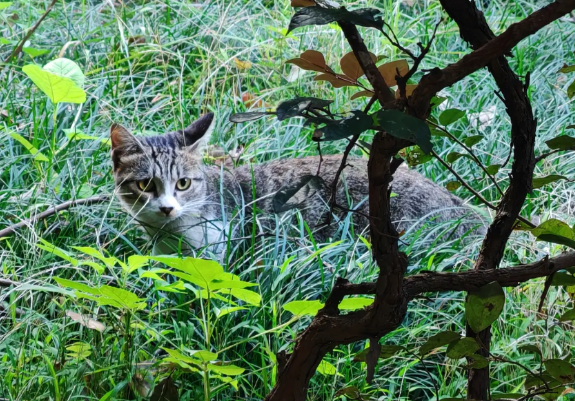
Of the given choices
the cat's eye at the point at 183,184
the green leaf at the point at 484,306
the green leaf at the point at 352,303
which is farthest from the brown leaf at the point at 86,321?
the green leaf at the point at 484,306

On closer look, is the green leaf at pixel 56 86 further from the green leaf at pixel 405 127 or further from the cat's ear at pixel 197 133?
the green leaf at pixel 405 127

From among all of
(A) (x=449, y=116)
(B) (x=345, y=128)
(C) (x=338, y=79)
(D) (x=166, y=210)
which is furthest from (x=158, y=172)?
(B) (x=345, y=128)

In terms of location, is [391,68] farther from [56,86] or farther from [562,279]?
[56,86]

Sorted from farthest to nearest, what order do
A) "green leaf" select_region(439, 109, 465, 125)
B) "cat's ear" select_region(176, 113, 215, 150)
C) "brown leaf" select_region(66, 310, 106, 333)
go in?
"cat's ear" select_region(176, 113, 215, 150) → "brown leaf" select_region(66, 310, 106, 333) → "green leaf" select_region(439, 109, 465, 125)

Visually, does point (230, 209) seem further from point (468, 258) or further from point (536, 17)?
point (536, 17)

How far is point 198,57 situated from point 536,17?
384 centimetres

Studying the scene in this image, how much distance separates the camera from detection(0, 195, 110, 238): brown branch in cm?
267

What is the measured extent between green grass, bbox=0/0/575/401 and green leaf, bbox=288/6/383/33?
1.07 metres

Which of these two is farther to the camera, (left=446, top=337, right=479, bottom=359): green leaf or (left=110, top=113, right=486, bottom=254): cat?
(left=110, top=113, right=486, bottom=254): cat

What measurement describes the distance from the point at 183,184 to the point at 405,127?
2.51m

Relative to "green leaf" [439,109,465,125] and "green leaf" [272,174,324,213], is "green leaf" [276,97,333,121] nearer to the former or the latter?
"green leaf" [272,174,324,213]

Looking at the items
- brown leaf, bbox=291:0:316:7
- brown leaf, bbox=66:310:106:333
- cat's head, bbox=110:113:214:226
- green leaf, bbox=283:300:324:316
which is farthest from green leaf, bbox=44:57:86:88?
brown leaf, bbox=291:0:316:7

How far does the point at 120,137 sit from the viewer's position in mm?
3068

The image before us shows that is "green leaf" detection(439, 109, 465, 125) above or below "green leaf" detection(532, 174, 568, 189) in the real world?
above
